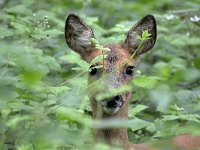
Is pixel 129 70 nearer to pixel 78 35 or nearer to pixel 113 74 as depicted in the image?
pixel 113 74

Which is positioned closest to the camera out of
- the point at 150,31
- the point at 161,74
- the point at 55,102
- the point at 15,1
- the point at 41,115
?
the point at 41,115

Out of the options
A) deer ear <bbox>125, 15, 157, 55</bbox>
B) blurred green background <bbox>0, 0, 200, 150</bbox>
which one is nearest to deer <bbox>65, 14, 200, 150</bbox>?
deer ear <bbox>125, 15, 157, 55</bbox>

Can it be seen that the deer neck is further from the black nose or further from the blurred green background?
the black nose

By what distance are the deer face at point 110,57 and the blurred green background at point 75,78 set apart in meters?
0.13

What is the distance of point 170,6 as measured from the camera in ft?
36.8

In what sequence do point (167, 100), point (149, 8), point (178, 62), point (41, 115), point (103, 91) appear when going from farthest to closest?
point (149, 8), point (178, 62), point (103, 91), point (41, 115), point (167, 100)

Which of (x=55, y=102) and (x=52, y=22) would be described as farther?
(x=52, y=22)

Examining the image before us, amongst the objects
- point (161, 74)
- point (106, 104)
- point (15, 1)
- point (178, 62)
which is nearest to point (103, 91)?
point (106, 104)

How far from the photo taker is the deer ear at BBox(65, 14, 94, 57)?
20.7 feet

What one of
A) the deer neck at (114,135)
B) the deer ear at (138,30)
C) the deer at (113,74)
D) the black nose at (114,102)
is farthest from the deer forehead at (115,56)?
the black nose at (114,102)

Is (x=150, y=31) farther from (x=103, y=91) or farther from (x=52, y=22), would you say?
(x=52, y=22)

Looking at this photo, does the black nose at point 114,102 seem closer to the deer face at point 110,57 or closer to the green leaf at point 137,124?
the deer face at point 110,57

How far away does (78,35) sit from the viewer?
6.42m

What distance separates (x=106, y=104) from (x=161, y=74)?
7.18 feet
